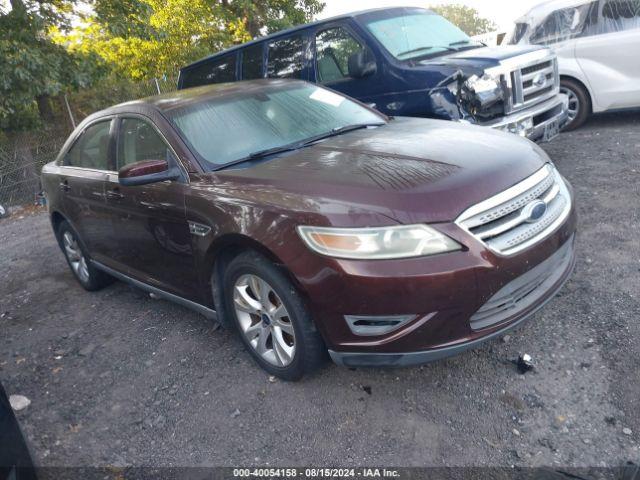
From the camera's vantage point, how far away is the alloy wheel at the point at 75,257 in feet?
16.2

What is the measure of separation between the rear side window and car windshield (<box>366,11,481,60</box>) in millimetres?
2398

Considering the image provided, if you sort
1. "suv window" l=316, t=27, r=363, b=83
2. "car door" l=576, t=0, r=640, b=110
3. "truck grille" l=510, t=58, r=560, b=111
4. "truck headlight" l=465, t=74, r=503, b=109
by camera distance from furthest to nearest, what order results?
1. "car door" l=576, t=0, r=640, b=110
2. "suv window" l=316, t=27, r=363, b=83
3. "truck grille" l=510, t=58, r=560, b=111
4. "truck headlight" l=465, t=74, r=503, b=109

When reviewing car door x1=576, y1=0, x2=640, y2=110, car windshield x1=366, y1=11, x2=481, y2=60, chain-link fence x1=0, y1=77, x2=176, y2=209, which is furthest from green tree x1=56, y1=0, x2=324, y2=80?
car door x1=576, y1=0, x2=640, y2=110

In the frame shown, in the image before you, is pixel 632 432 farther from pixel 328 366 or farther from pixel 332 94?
pixel 332 94

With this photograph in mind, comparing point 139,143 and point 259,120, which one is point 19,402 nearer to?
point 139,143

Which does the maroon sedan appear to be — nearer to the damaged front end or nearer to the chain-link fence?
the damaged front end

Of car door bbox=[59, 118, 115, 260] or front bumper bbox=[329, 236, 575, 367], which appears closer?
front bumper bbox=[329, 236, 575, 367]

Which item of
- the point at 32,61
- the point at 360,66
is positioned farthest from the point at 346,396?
the point at 32,61

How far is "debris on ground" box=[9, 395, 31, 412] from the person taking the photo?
335cm

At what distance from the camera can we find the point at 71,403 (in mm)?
3311

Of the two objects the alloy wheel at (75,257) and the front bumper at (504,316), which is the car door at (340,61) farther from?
the front bumper at (504,316)

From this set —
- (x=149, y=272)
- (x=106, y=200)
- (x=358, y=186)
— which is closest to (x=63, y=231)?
(x=106, y=200)

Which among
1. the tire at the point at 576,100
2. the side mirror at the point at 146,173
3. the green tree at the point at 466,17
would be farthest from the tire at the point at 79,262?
the green tree at the point at 466,17

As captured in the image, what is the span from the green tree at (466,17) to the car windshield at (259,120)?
84.4 m
